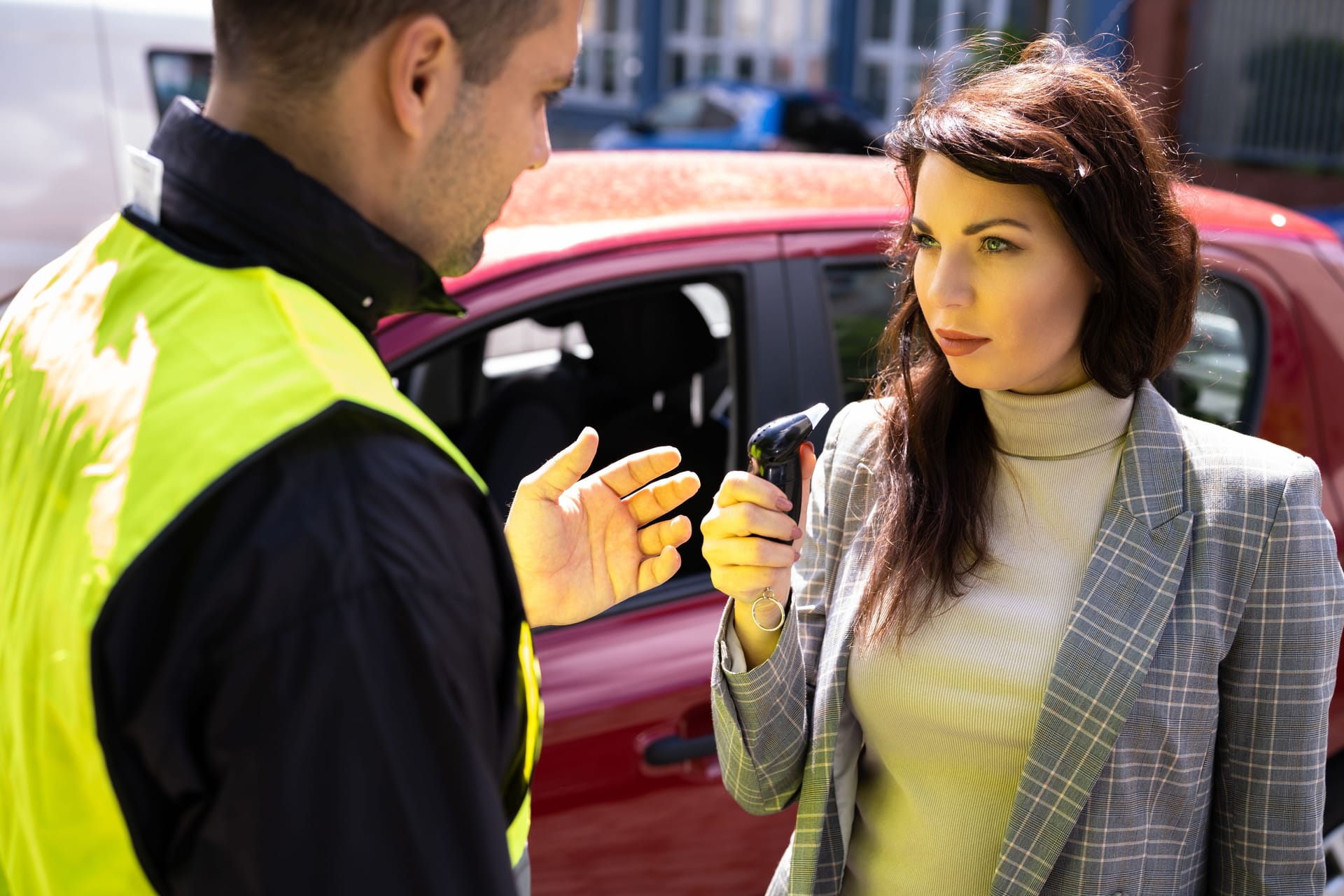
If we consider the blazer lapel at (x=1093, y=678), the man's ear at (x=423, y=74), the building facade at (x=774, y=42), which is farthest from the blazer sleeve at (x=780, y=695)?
the building facade at (x=774, y=42)

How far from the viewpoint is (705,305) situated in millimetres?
2828

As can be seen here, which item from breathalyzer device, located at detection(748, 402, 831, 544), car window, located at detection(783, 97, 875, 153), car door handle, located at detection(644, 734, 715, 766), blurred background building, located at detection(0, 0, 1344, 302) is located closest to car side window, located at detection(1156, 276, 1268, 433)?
blurred background building, located at detection(0, 0, 1344, 302)

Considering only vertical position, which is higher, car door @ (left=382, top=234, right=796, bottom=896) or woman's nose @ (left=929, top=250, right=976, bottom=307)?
woman's nose @ (left=929, top=250, right=976, bottom=307)

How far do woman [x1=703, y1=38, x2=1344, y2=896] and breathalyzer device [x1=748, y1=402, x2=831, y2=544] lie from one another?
4 cm

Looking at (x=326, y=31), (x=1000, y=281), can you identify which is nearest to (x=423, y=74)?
(x=326, y=31)

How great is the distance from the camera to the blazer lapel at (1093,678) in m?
1.58

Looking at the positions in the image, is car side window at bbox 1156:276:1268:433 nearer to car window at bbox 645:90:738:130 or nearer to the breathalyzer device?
the breathalyzer device

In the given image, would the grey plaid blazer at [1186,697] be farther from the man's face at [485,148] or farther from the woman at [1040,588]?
the man's face at [485,148]

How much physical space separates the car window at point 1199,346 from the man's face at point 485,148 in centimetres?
137

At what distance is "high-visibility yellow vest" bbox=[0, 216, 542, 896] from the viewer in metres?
0.85

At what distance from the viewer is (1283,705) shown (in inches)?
62.4

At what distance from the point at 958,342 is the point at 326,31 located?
102 centimetres

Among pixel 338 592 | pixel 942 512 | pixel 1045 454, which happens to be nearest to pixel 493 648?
pixel 338 592

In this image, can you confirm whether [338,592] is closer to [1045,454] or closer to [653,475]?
[653,475]
